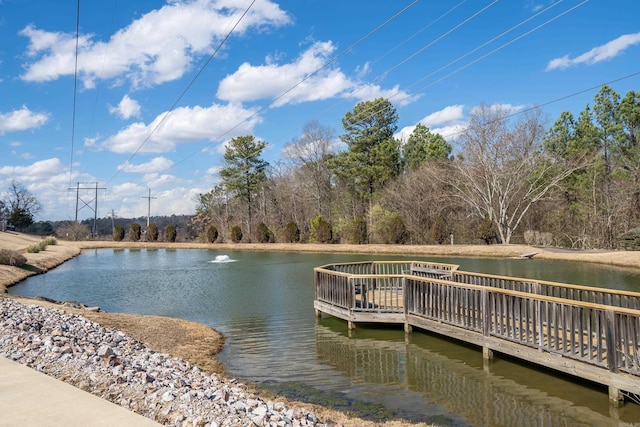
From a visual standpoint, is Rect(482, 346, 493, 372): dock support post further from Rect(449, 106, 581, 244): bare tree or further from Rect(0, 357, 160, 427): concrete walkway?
Rect(449, 106, 581, 244): bare tree

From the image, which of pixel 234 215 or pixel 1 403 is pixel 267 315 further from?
pixel 234 215

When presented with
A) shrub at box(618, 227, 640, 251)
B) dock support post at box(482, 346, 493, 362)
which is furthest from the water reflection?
shrub at box(618, 227, 640, 251)

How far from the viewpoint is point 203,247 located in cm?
4697

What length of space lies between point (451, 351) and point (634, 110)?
1328 inches

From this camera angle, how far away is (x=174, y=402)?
4.60 m

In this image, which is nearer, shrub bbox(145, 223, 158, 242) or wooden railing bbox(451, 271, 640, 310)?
wooden railing bbox(451, 271, 640, 310)

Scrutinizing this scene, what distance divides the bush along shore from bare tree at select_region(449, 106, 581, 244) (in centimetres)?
3068

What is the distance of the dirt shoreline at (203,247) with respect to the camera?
834 centimetres

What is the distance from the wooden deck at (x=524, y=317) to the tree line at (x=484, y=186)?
22235 millimetres

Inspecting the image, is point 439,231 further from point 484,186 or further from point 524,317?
point 524,317

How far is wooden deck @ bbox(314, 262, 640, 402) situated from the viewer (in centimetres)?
591

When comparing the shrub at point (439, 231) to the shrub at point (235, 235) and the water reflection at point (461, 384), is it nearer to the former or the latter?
the shrub at point (235, 235)

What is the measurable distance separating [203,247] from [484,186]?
27.8 m

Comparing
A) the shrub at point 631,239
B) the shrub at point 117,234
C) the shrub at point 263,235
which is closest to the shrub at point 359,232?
the shrub at point 263,235
